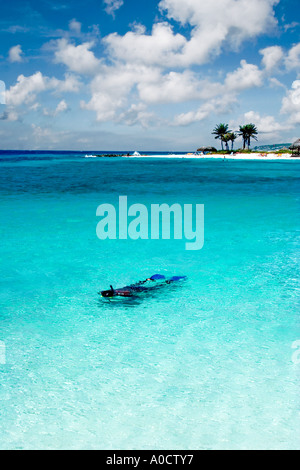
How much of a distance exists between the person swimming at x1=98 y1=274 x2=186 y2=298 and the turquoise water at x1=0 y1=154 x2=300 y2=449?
35cm

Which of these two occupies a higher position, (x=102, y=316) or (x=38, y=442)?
(x=102, y=316)

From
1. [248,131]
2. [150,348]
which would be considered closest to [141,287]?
[150,348]

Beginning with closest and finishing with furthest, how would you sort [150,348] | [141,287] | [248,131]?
1. [150,348]
2. [141,287]
3. [248,131]

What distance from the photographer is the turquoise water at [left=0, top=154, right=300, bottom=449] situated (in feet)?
15.7

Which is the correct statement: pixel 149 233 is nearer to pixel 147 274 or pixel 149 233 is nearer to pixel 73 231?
pixel 73 231

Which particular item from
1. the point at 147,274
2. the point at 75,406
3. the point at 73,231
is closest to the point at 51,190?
the point at 73,231

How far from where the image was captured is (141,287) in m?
9.40

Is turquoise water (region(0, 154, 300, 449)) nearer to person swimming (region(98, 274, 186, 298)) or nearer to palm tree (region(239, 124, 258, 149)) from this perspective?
person swimming (region(98, 274, 186, 298))

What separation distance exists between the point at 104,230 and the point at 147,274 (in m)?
6.28

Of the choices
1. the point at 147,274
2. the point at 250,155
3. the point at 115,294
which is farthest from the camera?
the point at 250,155

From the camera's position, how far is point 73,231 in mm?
16125

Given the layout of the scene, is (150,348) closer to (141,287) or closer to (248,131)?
(141,287)

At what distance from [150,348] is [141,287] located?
2886mm

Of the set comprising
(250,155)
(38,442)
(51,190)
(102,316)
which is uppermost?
(250,155)
